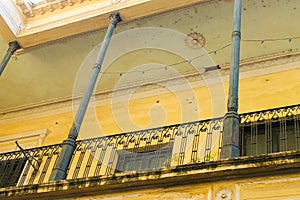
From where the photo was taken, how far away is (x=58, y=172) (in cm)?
681

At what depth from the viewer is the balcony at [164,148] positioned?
852 cm

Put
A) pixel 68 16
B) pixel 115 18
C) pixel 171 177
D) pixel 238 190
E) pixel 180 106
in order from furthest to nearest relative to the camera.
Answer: pixel 68 16 → pixel 180 106 → pixel 115 18 → pixel 171 177 → pixel 238 190

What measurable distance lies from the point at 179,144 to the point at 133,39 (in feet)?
8.93

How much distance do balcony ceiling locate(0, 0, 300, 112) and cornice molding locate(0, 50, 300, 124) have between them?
0.14 meters

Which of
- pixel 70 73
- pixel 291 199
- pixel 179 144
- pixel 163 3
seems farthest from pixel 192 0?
pixel 291 199

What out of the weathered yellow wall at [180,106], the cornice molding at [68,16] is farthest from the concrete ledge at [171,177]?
the cornice molding at [68,16]

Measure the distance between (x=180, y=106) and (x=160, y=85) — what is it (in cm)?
107

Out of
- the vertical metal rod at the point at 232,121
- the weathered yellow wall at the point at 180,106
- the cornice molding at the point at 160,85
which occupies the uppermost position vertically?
the cornice molding at the point at 160,85

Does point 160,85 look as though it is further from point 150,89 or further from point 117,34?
point 117,34

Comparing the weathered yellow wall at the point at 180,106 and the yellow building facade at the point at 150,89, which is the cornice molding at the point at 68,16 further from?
the weathered yellow wall at the point at 180,106

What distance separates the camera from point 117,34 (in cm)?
1052

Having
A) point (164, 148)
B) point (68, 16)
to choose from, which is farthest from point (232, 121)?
point (68, 16)

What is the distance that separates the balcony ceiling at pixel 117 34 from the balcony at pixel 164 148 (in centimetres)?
207

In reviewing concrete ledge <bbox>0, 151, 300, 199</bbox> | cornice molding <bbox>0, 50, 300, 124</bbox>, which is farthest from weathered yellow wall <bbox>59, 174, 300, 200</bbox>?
cornice molding <bbox>0, 50, 300, 124</bbox>
